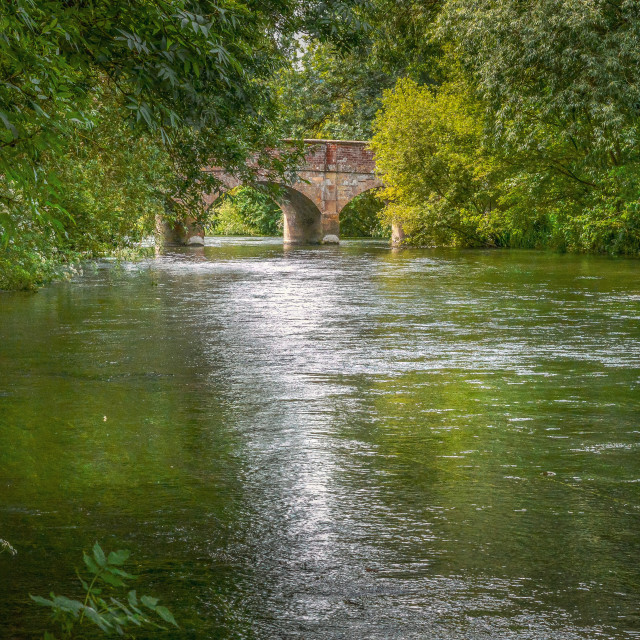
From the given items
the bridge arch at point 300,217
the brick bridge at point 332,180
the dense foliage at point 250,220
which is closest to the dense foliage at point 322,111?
the brick bridge at point 332,180

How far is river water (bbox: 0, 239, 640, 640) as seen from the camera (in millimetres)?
4004

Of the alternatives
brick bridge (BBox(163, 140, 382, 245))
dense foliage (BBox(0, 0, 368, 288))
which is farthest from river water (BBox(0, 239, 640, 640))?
brick bridge (BBox(163, 140, 382, 245))

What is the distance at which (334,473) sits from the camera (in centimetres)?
592

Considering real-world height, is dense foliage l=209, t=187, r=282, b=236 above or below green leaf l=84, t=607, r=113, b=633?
below

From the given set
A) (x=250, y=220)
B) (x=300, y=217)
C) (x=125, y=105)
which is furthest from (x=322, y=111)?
(x=125, y=105)

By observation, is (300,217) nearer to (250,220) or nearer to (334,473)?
(250,220)

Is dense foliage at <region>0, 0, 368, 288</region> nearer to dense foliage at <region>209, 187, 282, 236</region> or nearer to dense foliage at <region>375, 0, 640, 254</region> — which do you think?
dense foliage at <region>375, 0, 640, 254</region>

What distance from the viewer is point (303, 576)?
14.0 feet

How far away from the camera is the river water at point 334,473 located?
4004 millimetres

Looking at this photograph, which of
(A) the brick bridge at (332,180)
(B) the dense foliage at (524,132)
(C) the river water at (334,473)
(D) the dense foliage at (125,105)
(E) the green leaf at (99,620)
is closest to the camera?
(E) the green leaf at (99,620)

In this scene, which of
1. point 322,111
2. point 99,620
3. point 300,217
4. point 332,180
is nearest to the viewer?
point 99,620

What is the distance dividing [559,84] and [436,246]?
15.7m

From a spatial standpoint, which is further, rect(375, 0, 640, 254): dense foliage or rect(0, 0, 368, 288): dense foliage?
rect(375, 0, 640, 254): dense foliage

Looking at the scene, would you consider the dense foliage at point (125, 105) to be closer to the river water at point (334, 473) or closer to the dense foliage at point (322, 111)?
the dense foliage at point (322, 111)
